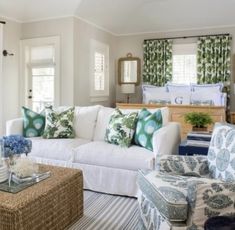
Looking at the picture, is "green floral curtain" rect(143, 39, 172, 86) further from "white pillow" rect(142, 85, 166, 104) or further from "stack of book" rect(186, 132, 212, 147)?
"stack of book" rect(186, 132, 212, 147)

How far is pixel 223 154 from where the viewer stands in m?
1.91

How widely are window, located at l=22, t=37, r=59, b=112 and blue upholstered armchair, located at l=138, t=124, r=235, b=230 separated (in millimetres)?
3352

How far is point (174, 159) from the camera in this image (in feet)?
7.19

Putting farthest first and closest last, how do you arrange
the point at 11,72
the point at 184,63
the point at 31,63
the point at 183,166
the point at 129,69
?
the point at 129,69
the point at 184,63
the point at 31,63
the point at 11,72
the point at 183,166

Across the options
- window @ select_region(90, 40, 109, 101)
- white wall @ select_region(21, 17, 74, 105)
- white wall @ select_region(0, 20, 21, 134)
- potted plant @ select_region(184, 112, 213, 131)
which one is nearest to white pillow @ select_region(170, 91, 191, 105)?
window @ select_region(90, 40, 109, 101)

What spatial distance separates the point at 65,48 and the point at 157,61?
2.29m

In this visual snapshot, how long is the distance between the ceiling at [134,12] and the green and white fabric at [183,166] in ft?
11.1

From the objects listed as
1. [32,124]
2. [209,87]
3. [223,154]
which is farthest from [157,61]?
[223,154]

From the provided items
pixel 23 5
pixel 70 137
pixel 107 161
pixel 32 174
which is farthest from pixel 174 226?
pixel 23 5

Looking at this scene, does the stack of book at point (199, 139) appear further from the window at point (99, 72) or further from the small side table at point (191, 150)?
the window at point (99, 72)

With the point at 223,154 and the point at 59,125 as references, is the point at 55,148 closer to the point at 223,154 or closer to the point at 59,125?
the point at 59,125

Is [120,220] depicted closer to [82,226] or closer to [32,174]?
[82,226]

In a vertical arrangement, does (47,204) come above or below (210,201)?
below

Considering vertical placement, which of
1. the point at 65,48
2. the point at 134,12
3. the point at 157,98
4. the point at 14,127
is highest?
the point at 134,12
